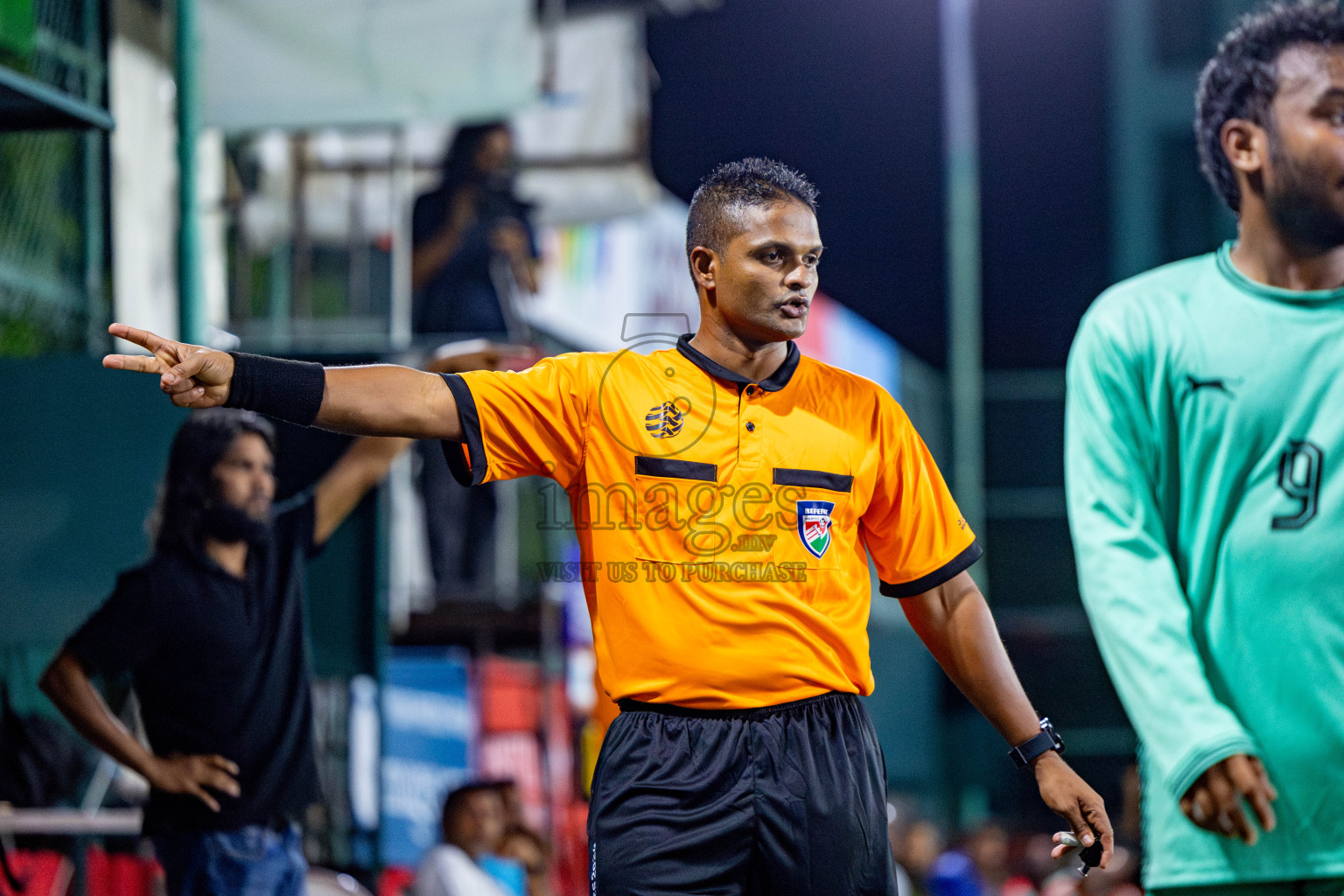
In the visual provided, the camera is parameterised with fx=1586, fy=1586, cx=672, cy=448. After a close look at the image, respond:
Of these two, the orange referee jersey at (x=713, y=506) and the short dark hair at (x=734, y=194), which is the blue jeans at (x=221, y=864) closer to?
the orange referee jersey at (x=713, y=506)

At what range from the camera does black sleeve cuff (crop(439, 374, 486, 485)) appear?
11.3ft

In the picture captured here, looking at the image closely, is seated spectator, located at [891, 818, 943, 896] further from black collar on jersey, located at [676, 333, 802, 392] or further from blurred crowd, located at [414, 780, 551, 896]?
black collar on jersey, located at [676, 333, 802, 392]

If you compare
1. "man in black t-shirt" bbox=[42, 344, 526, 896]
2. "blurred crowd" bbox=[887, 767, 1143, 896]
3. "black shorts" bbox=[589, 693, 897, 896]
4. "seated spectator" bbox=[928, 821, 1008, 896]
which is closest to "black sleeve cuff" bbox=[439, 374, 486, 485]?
"black shorts" bbox=[589, 693, 897, 896]

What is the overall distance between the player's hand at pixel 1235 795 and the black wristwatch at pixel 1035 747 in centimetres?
63

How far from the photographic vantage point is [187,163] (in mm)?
6414

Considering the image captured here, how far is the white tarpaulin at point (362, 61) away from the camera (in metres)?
8.26

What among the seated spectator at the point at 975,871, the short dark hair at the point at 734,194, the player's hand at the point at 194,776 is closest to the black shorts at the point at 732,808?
the short dark hair at the point at 734,194

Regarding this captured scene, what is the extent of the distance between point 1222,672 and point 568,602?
8793 millimetres

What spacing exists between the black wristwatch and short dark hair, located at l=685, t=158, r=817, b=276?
1318 millimetres

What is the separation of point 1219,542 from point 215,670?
3.45 m

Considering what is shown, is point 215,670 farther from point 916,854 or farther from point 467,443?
point 916,854

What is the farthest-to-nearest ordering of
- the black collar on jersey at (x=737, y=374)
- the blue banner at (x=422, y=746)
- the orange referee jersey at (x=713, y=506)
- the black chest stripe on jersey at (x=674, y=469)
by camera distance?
the blue banner at (x=422, y=746), the black collar on jersey at (x=737, y=374), the black chest stripe on jersey at (x=674, y=469), the orange referee jersey at (x=713, y=506)

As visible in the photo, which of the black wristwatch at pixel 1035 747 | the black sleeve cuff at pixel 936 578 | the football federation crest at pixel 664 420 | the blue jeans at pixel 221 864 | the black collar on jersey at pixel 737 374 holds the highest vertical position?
the black collar on jersey at pixel 737 374

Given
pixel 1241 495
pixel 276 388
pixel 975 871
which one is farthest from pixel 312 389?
pixel 975 871
